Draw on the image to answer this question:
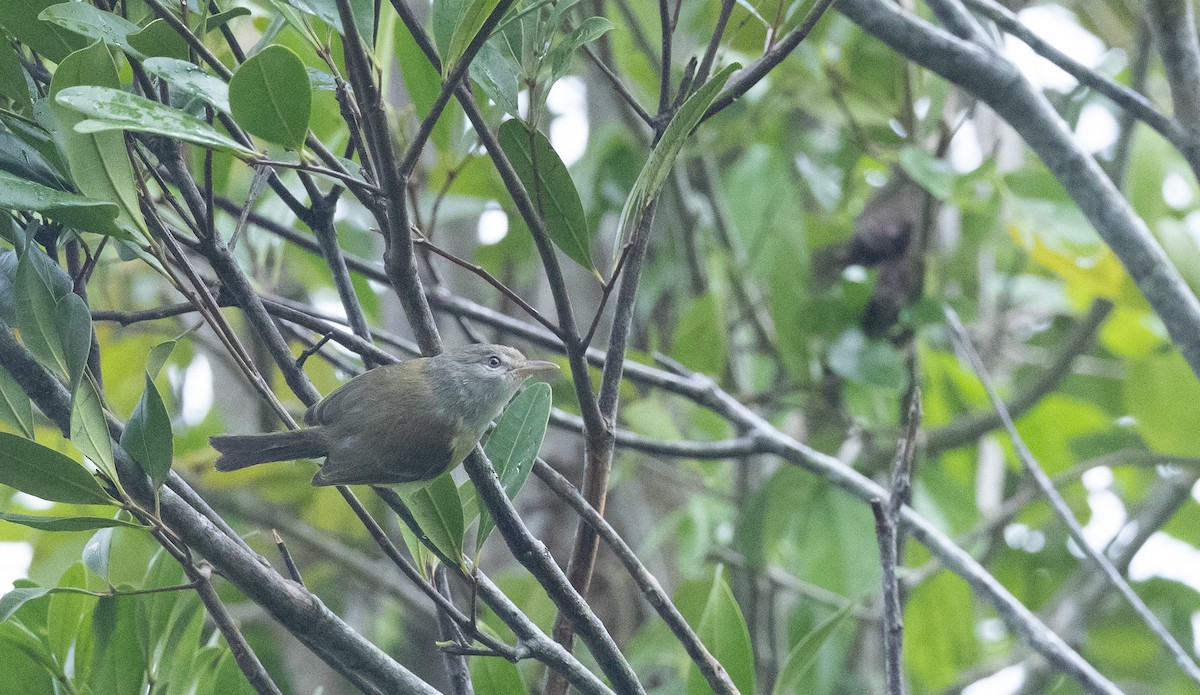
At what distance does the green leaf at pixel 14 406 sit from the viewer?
0.97 metres

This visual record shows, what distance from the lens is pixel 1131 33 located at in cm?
273

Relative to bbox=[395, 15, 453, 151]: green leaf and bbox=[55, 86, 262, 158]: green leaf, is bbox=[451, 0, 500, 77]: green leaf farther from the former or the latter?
bbox=[395, 15, 453, 151]: green leaf

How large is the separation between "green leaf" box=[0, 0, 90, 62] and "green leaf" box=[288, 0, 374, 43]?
0.75 feet

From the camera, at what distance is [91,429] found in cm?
88

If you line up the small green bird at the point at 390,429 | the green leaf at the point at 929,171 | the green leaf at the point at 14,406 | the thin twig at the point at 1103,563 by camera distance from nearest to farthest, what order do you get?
the green leaf at the point at 14,406, the small green bird at the point at 390,429, the thin twig at the point at 1103,563, the green leaf at the point at 929,171

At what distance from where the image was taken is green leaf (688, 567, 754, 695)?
1222mm

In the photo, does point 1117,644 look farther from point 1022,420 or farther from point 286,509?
point 286,509

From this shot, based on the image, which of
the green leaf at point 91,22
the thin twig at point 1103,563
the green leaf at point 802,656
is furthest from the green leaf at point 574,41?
the thin twig at point 1103,563

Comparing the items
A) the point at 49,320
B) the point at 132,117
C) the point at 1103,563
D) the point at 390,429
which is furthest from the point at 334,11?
the point at 1103,563

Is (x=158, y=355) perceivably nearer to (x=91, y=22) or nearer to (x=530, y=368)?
(x=91, y=22)

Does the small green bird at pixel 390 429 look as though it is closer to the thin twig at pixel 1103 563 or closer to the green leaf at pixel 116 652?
the green leaf at pixel 116 652

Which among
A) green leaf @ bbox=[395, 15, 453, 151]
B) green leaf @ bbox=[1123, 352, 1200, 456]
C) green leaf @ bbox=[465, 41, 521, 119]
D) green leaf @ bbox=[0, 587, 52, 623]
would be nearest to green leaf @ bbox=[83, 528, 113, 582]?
green leaf @ bbox=[0, 587, 52, 623]

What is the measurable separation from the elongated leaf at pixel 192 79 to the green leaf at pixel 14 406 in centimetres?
35

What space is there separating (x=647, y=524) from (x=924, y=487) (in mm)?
818
